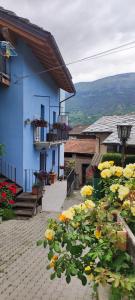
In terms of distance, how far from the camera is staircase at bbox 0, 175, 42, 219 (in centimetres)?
1087

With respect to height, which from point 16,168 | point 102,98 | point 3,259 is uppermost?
point 102,98

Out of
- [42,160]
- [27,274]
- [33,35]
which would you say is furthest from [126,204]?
[42,160]

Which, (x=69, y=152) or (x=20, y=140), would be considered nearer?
(x=20, y=140)

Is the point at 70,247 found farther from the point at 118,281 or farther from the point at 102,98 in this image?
the point at 102,98

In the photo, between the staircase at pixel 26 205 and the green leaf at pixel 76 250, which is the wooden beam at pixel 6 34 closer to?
the staircase at pixel 26 205

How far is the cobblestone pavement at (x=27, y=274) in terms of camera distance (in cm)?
512

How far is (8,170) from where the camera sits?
12.9 meters

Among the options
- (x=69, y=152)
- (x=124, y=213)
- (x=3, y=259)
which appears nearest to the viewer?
(x=124, y=213)

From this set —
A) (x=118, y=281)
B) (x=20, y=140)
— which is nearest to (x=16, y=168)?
(x=20, y=140)

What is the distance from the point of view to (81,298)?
5051mm

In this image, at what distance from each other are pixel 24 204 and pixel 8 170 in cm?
199

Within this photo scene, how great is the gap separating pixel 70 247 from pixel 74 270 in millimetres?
222

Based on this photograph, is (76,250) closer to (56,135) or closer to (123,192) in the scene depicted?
(123,192)

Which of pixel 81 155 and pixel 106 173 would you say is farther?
pixel 81 155
